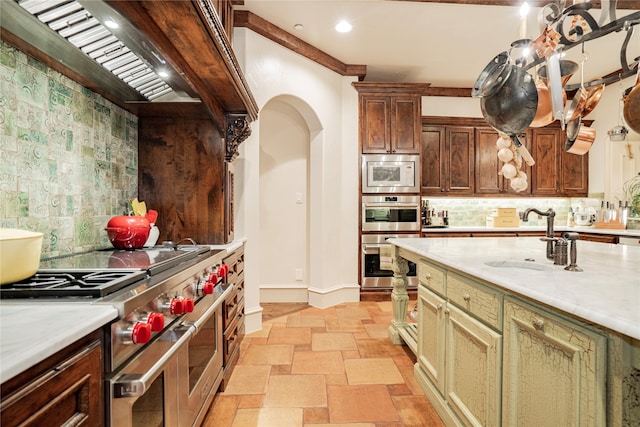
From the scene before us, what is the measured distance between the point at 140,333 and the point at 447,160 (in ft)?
15.4

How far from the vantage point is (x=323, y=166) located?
160 inches

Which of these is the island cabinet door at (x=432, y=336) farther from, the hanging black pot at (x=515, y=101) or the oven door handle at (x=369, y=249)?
the oven door handle at (x=369, y=249)

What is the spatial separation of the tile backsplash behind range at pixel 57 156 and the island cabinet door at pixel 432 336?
194cm

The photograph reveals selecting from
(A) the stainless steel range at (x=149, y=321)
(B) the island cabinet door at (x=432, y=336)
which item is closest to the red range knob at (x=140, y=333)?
(A) the stainless steel range at (x=149, y=321)

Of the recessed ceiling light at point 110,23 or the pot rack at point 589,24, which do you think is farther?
the pot rack at point 589,24

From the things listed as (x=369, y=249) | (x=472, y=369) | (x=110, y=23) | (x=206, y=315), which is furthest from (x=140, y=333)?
(x=369, y=249)

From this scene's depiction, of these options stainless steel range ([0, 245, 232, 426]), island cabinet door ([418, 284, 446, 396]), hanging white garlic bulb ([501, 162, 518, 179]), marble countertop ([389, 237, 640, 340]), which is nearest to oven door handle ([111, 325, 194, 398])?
stainless steel range ([0, 245, 232, 426])

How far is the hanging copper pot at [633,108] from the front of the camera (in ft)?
4.88

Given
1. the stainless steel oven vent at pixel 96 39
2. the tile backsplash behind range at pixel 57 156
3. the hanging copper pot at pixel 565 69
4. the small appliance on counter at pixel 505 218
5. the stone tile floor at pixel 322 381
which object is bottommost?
the stone tile floor at pixel 322 381

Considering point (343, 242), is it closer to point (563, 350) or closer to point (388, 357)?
point (388, 357)

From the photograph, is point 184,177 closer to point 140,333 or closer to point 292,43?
point 140,333

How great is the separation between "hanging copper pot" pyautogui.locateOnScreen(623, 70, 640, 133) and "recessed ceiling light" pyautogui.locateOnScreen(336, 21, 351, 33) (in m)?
2.45

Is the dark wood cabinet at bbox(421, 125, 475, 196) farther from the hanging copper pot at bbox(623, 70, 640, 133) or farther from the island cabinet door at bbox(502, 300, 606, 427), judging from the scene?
the island cabinet door at bbox(502, 300, 606, 427)

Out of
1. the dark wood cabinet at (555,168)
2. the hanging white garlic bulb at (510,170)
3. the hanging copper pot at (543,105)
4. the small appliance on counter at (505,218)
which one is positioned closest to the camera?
the hanging copper pot at (543,105)
